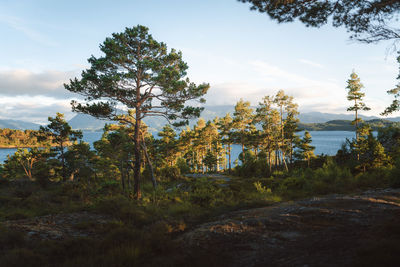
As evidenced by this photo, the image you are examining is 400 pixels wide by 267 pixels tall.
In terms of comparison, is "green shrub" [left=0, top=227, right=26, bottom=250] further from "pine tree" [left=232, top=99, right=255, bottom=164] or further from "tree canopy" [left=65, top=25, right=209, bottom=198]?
"pine tree" [left=232, top=99, right=255, bottom=164]

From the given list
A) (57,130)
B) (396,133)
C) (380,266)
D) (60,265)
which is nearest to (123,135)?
(57,130)

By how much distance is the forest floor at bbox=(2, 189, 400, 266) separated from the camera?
304 cm

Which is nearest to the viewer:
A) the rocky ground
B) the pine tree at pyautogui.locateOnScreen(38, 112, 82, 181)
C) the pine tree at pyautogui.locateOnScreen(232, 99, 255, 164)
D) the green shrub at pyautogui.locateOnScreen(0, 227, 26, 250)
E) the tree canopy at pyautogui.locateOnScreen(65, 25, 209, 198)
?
the rocky ground

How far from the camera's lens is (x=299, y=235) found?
421cm

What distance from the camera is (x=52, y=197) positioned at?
1655 centimetres

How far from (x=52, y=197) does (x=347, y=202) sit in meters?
20.5

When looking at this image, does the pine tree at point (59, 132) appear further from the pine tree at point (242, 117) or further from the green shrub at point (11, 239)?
the pine tree at point (242, 117)

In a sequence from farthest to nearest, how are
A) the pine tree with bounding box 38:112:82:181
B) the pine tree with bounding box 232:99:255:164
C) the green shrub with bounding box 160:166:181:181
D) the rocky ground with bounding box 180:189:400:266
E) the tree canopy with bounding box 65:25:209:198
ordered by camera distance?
the pine tree with bounding box 232:99:255:164
the green shrub with bounding box 160:166:181:181
the pine tree with bounding box 38:112:82:181
the tree canopy with bounding box 65:25:209:198
the rocky ground with bounding box 180:189:400:266

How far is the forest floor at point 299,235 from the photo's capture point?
304 centimetres

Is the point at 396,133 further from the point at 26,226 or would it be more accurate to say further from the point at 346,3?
the point at 26,226

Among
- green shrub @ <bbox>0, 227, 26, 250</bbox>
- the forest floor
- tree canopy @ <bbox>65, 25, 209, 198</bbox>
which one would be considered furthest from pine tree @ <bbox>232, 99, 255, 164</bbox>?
green shrub @ <bbox>0, 227, 26, 250</bbox>

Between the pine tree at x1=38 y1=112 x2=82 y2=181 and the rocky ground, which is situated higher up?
the pine tree at x1=38 y1=112 x2=82 y2=181

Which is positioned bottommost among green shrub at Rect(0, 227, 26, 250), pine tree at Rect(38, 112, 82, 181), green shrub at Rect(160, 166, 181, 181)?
green shrub at Rect(160, 166, 181, 181)

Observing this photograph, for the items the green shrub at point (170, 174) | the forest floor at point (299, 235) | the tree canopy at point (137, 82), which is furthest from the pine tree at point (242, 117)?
the forest floor at point (299, 235)
